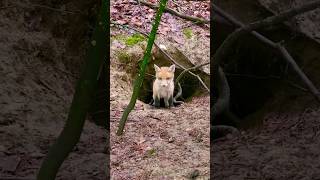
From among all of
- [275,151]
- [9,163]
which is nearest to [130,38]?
[275,151]

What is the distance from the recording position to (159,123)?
9648mm

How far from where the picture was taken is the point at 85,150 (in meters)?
7.78

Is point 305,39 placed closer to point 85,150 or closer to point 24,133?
point 85,150

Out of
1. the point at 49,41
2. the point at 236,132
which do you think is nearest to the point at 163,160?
the point at 236,132

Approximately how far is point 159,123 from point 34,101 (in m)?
2.51

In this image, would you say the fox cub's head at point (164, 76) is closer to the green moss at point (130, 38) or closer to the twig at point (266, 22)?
the green moss at point (130, 38)

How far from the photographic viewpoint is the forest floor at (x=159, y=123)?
7711 mm

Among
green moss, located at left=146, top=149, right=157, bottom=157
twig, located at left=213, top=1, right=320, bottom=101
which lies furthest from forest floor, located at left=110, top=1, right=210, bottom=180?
twig, located at left=213, top=1, right=320, bottom=101

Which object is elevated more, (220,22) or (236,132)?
(220,22)

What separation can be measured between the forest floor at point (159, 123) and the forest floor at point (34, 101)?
52cm

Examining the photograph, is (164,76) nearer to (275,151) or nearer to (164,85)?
(164,85)

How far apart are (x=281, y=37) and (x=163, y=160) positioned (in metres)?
4.29

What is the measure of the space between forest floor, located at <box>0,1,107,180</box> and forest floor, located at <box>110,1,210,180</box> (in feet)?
1.71

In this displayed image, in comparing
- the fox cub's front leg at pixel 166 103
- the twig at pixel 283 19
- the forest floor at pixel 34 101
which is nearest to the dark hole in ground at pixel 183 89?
the fox cub's front leg at pixel 166 103
